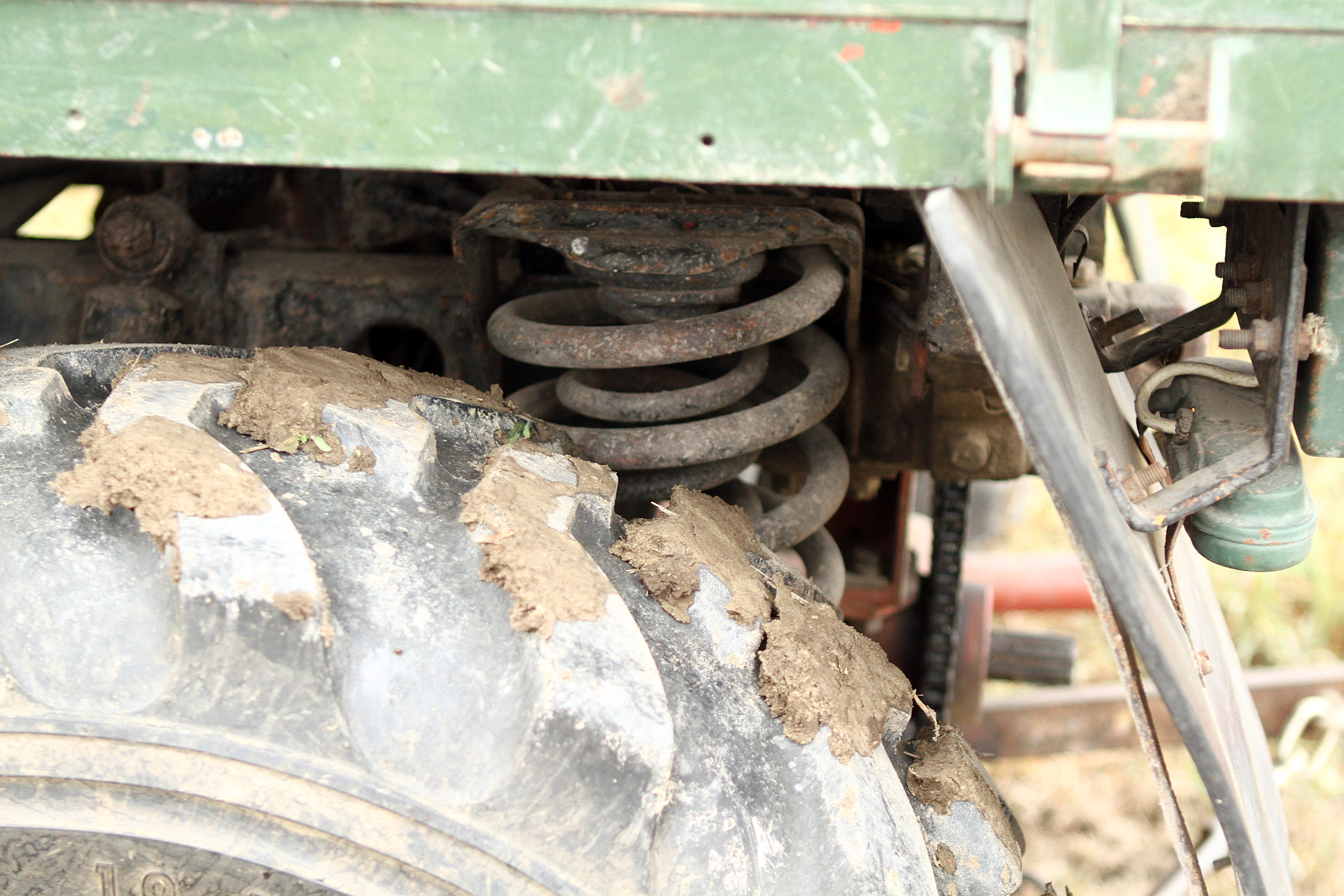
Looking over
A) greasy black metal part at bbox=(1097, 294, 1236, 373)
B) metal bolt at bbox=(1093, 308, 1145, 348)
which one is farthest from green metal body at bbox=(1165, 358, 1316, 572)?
metal bolt at bbox=(1093, 308, 1145, 348)

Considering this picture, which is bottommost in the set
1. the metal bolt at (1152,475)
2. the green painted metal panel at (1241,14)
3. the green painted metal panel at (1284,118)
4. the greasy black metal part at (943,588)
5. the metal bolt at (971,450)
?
the greasy black metal part at (943,588)

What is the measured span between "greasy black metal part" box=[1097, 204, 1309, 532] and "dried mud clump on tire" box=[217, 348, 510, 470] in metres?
0.67

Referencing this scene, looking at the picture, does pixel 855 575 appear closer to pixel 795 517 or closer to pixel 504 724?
pixel 795 517

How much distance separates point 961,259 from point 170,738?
73cm

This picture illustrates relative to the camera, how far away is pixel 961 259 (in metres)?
0.77

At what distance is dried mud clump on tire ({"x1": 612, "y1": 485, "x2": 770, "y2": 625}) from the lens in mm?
1042

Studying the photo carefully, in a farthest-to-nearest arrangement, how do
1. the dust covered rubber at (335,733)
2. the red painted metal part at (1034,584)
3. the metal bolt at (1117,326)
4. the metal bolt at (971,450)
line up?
the red painted metal part at (1034,584), the metal bolt at (971,450), the metal bolt at (1117,326), the dust covered rubber at (335,733)

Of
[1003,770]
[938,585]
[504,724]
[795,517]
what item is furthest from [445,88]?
[1003,770]

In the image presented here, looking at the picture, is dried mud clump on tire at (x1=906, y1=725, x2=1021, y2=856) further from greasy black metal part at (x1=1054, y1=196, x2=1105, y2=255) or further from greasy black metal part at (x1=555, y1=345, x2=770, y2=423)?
greasy black metal part at (x1=1054, y1=196, x2=1105, y2=255)

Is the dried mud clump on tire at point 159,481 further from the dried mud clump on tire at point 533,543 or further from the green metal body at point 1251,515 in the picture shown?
the green metal body at point 1251,515

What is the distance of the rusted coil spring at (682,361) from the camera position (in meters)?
1.29

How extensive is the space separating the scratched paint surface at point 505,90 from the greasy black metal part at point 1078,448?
0.24 feet

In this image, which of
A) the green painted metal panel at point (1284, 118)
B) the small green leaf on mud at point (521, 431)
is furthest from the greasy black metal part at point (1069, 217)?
the small green leaf on mud at point (521, 431)

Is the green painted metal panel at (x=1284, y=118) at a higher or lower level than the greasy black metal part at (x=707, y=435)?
higher
